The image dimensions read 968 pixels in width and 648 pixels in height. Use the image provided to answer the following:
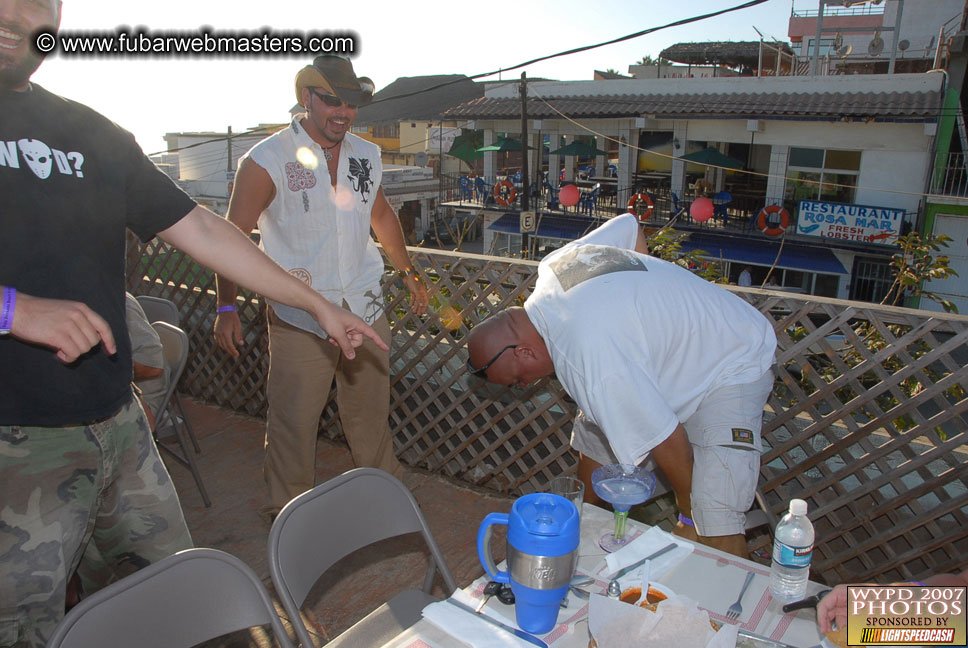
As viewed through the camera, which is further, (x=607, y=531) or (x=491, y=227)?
(x=491, y=227)

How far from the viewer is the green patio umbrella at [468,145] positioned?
71.9ft

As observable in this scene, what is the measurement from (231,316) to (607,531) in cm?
194

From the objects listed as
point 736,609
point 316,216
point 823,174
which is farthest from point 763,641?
point 823,174

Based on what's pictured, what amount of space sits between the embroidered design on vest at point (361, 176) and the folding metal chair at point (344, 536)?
141cm

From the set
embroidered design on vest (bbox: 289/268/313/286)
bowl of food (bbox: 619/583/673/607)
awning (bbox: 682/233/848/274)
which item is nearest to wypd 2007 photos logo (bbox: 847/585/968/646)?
bowl of food (bbox: 619/583/673/607)

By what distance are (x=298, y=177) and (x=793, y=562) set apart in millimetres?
2191

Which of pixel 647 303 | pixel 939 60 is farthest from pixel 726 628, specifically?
pixel 939 60

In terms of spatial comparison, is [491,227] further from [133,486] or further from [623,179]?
[133,486]

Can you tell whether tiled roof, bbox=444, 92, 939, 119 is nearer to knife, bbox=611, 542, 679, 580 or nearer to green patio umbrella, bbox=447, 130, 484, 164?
green patio umbrella, bbox=447, 130, 484, 164

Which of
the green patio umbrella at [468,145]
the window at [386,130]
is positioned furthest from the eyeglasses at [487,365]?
the window at [386,130]

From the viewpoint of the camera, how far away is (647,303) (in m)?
1.98

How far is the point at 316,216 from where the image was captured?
9.02 ft

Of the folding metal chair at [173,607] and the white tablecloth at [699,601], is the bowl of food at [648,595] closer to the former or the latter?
the white tablecloth at [699,601]

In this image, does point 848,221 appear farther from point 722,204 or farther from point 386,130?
point 386,130
